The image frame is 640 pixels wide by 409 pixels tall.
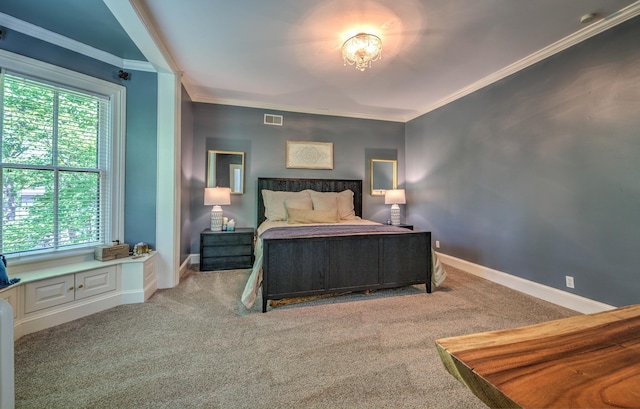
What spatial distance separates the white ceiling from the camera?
210cm

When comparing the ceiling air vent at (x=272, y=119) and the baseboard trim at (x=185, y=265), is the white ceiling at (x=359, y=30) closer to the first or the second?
the ceiling air vent at (x=272, y=119)

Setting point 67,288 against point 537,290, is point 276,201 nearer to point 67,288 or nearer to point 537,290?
point 67,288

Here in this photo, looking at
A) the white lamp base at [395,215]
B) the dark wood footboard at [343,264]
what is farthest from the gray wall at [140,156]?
the white lamp base at [395,215]

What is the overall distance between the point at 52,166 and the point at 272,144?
2.72 meters

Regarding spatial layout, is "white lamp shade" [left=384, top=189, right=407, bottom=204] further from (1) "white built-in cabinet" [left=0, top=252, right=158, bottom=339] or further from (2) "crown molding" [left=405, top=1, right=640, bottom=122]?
(1) "white built-in cabinet" [left=0, top=252, right=158, bottom=339]

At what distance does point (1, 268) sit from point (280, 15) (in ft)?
9.61

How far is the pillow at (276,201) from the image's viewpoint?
4.02 m

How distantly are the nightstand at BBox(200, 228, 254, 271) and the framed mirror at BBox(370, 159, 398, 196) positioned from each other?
8.13ft

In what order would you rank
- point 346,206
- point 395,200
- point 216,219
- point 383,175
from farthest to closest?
point 383,175, point 395,200, point 346,206, point 216,219

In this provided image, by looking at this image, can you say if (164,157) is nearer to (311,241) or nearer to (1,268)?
(1,268)

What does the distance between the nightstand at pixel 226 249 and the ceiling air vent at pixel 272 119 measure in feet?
6.26

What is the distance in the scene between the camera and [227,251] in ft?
12.3

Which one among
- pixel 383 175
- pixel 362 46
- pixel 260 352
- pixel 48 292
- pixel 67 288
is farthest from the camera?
pixel 383 175

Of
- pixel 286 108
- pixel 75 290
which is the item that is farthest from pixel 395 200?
pixel 75 290
